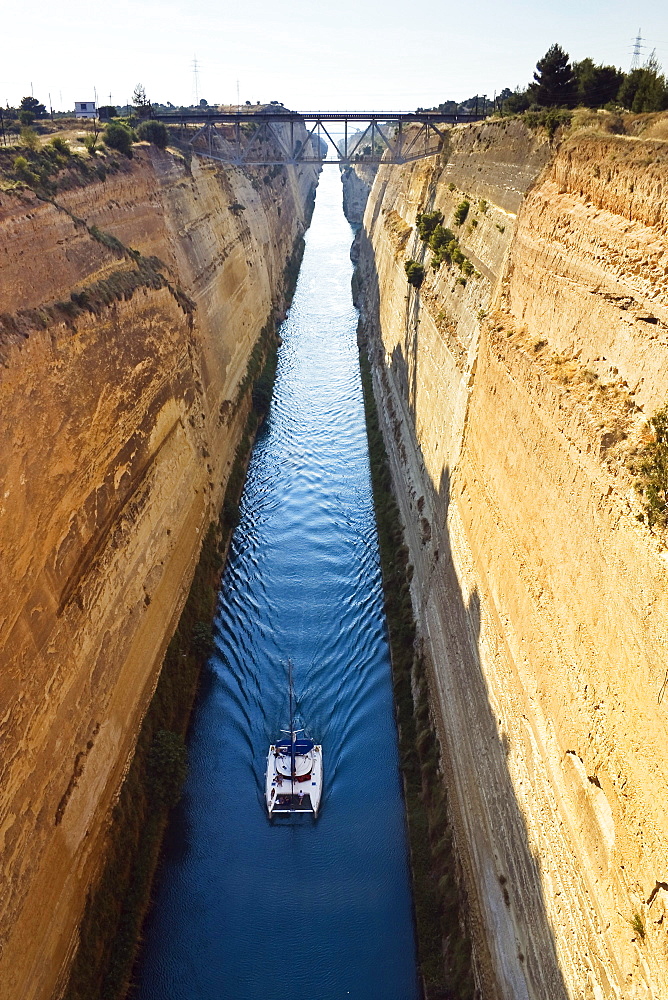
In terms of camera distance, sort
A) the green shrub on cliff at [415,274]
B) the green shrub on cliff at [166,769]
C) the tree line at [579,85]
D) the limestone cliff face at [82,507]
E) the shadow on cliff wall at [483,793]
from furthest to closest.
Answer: the green shrub on cliff at [415,274]
the tree line at [579,85]
the green shrub on cliff at [166,769]
the limestone cliff face at [82,507]
the shadow on cliff wall at [483,793]

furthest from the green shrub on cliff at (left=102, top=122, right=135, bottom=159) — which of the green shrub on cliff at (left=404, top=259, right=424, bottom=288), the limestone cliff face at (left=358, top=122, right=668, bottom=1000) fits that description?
the limestone cliff face at (left=358, top=122, right=668, bottom=1000)

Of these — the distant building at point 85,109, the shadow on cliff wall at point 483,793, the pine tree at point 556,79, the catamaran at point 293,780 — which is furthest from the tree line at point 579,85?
the distant building at point 85,109

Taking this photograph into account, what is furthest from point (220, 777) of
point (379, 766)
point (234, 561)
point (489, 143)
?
point (489, 143)

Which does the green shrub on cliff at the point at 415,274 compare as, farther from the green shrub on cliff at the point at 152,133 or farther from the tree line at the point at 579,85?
the green shrub on cliff at the point at 152,133

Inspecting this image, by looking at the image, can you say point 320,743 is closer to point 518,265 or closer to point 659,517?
point 659,517

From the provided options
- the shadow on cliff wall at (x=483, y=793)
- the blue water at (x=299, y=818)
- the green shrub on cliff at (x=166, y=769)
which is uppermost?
the shadow on cliff wall at (x=483, y=793)
